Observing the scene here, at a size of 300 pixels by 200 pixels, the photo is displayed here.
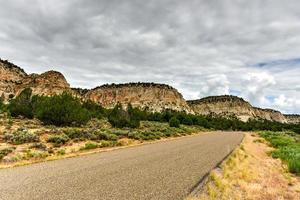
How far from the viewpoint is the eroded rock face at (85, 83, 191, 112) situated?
14538 cm

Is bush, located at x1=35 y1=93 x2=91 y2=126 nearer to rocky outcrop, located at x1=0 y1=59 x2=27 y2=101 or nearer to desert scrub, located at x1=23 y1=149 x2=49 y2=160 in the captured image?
desert scrub, located at x1=23 y1=149 x2=49 y2=160

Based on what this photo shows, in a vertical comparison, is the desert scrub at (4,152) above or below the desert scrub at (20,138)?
below

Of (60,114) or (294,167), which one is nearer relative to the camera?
(294,167)

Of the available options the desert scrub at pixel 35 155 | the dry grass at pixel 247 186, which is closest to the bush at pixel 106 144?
the desert scrub at pixel 35 155

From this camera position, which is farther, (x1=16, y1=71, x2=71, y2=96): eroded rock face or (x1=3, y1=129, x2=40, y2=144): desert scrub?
(x1=16, y1=71, x2=71, y2=96): eroded rock face

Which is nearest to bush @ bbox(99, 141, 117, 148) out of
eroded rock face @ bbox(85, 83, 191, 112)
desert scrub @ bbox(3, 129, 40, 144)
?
desert scrub @ bbox(3, 129, 40, 144)

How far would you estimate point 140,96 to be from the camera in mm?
150625

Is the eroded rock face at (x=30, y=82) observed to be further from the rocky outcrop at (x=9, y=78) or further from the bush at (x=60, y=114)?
the bush at (x=60, y=114)

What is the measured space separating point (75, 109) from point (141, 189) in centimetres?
2923

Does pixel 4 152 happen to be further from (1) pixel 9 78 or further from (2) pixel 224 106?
(2) pixel 224 106

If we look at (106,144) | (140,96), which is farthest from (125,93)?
(106,144)

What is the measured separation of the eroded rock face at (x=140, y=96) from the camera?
145375mm

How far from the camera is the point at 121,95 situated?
506ft

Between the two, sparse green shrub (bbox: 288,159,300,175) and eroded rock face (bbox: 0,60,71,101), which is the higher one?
eroded rock face (bbox: 0,60,71,101)
